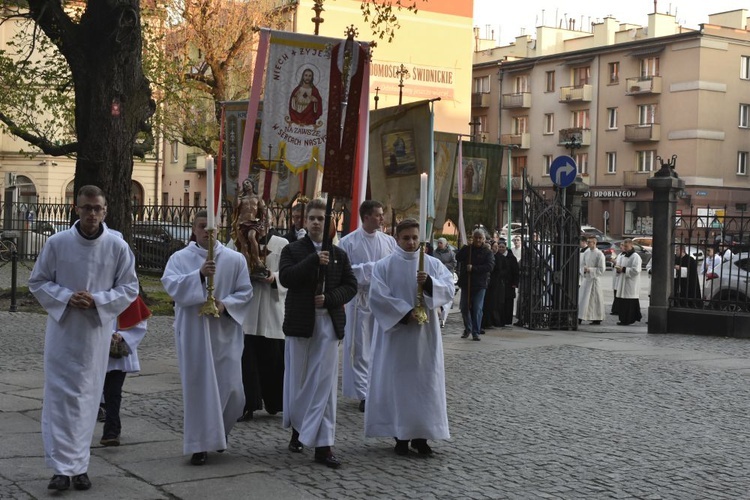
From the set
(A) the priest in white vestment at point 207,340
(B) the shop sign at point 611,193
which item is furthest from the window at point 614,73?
(A) the priest in white vestment at point 207,340

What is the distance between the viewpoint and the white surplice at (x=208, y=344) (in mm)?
7867

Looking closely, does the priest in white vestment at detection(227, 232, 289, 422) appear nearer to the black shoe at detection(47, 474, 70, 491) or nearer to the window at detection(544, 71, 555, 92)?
the black shoe at detection(47, 474, 70, 491)

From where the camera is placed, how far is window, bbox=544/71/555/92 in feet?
231

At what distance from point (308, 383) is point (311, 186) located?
4152mm

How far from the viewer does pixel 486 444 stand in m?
8.88

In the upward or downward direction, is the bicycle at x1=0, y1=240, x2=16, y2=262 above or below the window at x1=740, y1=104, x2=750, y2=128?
below

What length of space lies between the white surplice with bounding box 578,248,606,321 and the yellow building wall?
35.6 metres

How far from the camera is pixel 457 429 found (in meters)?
9.55

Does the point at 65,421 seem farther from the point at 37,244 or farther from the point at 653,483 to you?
the point at 37,244

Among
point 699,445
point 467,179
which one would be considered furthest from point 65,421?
point 467,179

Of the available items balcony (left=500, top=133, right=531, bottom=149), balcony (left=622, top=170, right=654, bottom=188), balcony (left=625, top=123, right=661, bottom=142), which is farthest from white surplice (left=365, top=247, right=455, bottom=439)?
balcony (left=500, top=133, right=531, bottom=149)

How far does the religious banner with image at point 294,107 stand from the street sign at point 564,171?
9.05 m

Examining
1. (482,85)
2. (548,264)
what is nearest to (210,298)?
(548,264)

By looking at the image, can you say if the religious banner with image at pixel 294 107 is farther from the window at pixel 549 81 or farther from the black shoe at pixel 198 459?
the window at pixel 549 81
